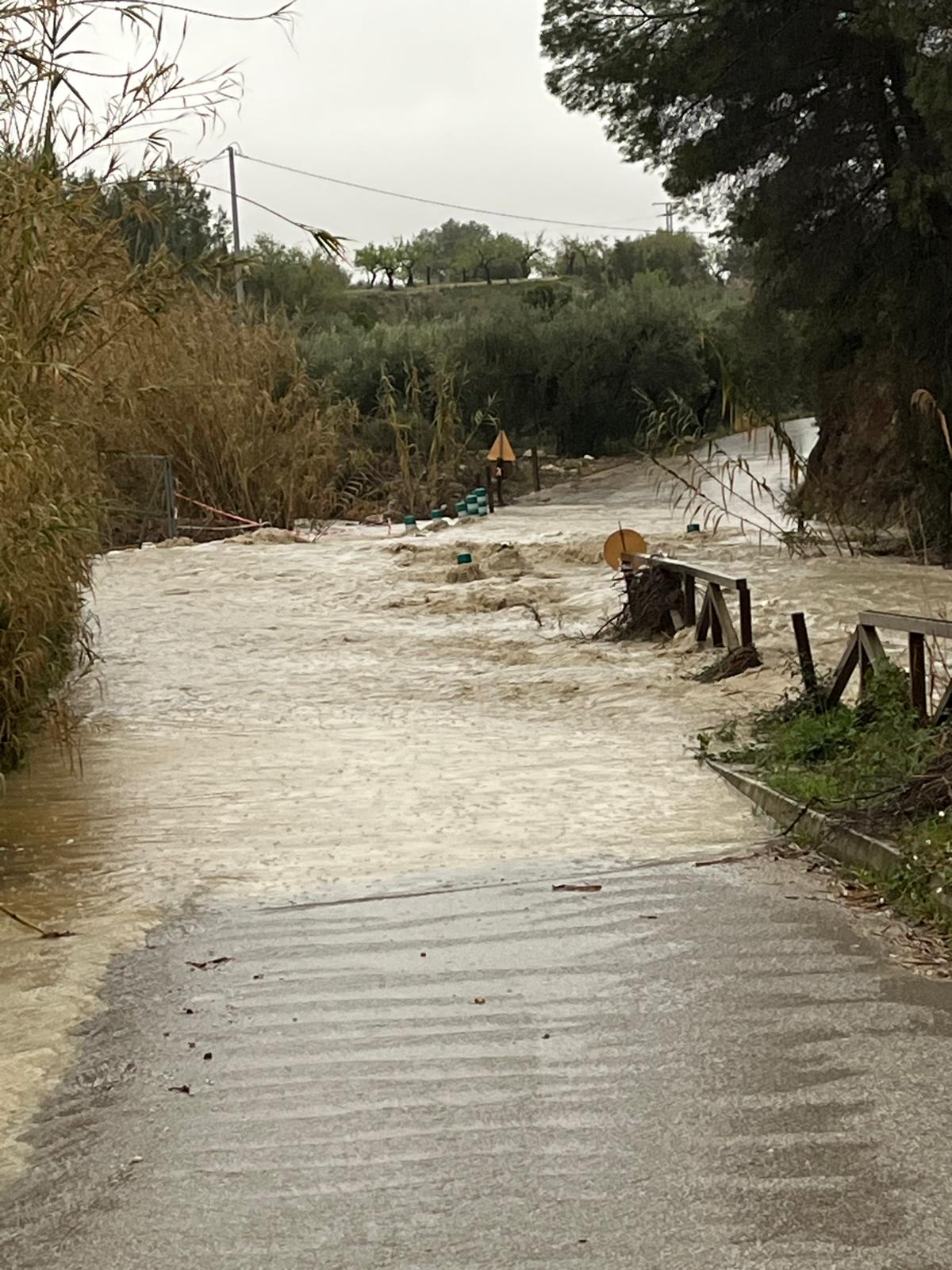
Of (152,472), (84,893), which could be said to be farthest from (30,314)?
(152,472)

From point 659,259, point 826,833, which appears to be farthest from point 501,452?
point 659,259

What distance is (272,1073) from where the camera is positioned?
5105 millimetres

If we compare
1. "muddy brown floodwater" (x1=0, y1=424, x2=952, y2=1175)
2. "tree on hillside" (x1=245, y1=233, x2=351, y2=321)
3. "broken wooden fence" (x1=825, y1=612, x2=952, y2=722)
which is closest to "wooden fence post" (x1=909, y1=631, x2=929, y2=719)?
"broken wooden fence" (x1=825, y1=612, x2=952, y2=722)

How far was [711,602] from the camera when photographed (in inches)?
582

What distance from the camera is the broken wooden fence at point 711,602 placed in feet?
44.9

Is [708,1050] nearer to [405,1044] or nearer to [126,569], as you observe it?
[405,1044]

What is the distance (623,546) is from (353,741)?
6587mm

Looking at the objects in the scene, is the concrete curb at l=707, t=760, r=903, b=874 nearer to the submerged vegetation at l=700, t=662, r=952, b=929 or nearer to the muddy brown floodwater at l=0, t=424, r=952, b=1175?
the submerged vegetation at l=700, t=662, r=952, b=929

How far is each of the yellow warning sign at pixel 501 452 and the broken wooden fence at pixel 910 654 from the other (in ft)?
68.7

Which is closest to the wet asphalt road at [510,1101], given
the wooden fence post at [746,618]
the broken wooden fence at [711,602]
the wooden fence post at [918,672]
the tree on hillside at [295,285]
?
the wooden fence post at [918,672]

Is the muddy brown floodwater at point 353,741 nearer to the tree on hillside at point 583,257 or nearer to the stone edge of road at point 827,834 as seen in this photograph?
the stone edge of road at point 827,834

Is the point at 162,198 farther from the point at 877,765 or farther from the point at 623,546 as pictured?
the point at 623,546

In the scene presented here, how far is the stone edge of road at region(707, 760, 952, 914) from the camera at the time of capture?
7082 millimetres

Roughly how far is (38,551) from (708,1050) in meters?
4.13
